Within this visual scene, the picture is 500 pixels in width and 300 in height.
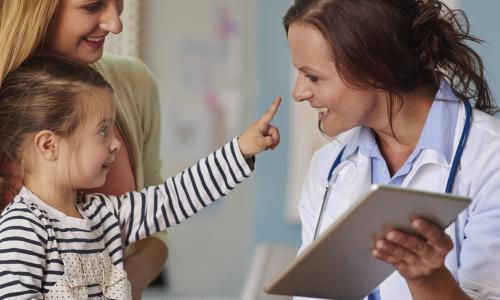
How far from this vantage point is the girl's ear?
169cm

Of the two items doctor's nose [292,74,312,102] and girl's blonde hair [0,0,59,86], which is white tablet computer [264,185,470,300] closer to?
doctor's nose [292,74,312,102]

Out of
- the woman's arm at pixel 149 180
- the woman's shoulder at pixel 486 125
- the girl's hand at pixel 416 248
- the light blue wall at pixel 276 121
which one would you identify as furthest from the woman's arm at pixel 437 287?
the light blue wall at pixel 276 121

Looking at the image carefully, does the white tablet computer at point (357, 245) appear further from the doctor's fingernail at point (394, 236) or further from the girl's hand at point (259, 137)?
the girl's hand at point (259, 137)

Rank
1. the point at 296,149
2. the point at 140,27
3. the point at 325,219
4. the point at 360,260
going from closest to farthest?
the point at 360,260 → the point at 325,219 → the point at 140,27 → the point at 296,149

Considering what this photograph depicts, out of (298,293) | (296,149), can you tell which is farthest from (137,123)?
(296,149)

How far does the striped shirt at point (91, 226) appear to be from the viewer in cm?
158

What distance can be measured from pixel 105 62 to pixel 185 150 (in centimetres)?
371

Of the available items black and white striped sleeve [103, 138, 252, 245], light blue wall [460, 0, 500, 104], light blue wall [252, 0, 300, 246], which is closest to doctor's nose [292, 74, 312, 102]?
black and white striped sleeve [103, 138, 252, 245]

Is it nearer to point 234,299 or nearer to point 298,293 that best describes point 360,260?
point 298,293

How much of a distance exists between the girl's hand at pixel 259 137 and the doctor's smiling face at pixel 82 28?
1.10 ft

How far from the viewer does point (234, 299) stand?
5.69 metres

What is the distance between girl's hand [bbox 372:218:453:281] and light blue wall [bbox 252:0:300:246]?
3.53 metres

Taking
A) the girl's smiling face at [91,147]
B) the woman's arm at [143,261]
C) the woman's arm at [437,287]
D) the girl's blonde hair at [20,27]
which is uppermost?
the girl's blonde hair at [20,27]

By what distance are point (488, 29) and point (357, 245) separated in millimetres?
2023
